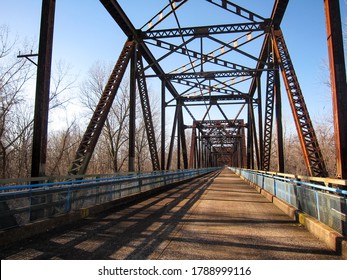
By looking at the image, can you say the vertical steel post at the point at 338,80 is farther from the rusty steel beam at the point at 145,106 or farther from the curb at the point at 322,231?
the rusty steel beam at the point at 145,106

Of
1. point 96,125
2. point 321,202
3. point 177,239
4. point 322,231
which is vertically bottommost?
point 177,239

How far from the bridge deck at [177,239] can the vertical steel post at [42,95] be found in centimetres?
209

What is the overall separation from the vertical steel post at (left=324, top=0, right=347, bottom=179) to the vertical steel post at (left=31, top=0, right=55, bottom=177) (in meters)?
7.98

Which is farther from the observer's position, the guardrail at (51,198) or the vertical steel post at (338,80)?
the vertical steel post at (338,80)

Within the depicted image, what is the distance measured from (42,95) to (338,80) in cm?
814

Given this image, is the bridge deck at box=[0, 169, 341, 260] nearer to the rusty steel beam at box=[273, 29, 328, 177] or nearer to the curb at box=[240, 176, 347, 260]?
the curb at box=[240, 176, 347, 260]

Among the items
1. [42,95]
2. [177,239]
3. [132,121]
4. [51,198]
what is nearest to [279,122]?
[132,121]

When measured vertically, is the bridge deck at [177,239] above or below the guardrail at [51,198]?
below

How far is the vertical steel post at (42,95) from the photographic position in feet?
22.2

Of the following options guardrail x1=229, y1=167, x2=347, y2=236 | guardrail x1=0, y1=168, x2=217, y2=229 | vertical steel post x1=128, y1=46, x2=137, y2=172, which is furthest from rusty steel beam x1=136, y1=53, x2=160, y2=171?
guardrail x1=229, y1=167, x2=347, y2=236

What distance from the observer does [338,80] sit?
7027mm

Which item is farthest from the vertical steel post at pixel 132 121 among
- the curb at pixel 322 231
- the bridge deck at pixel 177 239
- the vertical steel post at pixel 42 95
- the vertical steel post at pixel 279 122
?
the curb at pixel 322 231

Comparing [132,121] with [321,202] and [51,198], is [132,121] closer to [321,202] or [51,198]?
Answer: [51,198]

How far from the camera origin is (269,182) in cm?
1152
